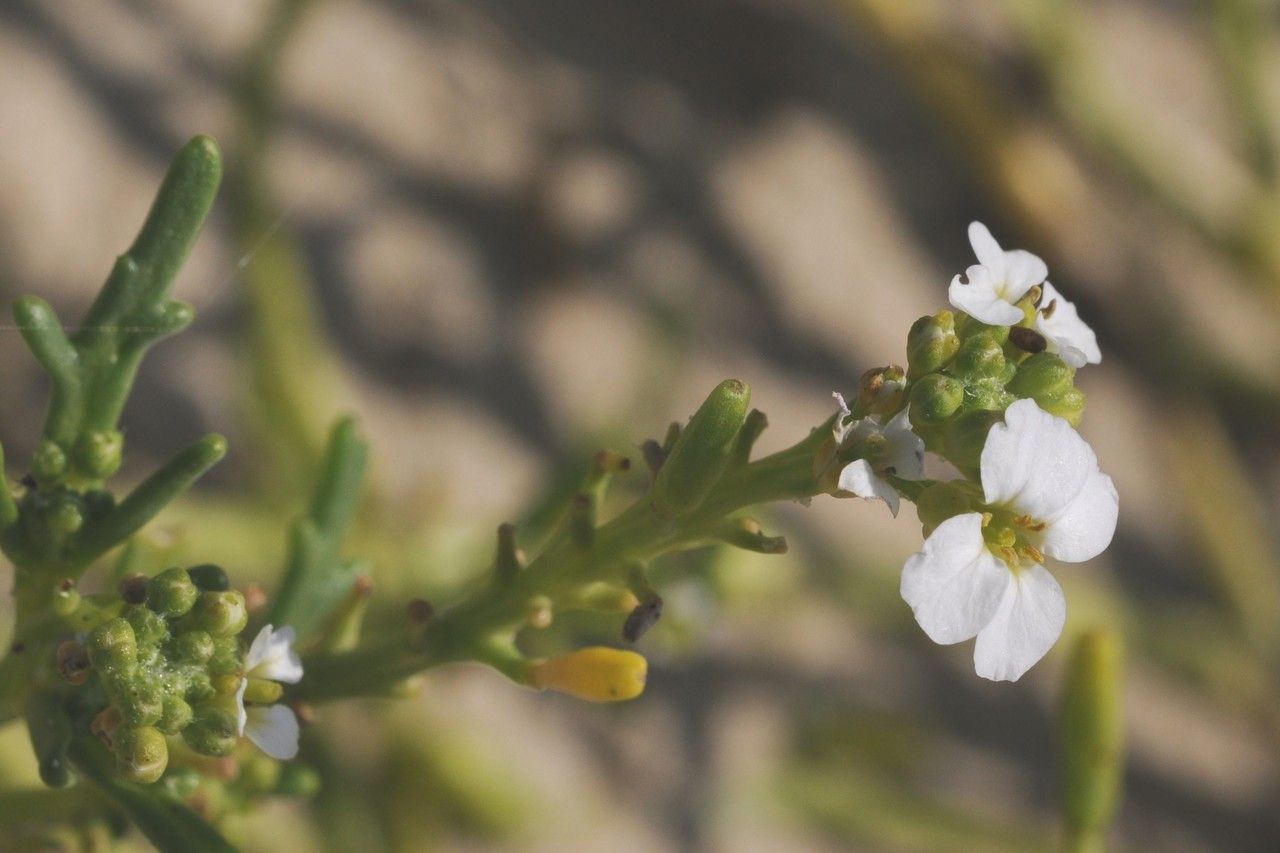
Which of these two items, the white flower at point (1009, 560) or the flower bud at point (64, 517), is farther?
the flower bud at point (64, 517)

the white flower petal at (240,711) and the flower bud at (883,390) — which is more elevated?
the flower bud at (883,390)

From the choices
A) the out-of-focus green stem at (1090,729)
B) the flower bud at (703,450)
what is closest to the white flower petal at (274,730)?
the flower bud at (703,450)

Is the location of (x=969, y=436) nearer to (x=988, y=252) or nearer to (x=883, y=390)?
(x=883, y=390)

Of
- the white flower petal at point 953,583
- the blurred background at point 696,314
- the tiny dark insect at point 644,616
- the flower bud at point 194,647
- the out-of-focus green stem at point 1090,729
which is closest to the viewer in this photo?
the white flower petal at point 953,583

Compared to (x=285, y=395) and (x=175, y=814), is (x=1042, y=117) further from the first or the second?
(x=175, y=814)

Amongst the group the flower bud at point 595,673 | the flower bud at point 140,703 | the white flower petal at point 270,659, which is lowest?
the flower bud at point 140,703

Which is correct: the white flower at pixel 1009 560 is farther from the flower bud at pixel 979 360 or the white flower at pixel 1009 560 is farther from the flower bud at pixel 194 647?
the flower bud at pixel 194 647
